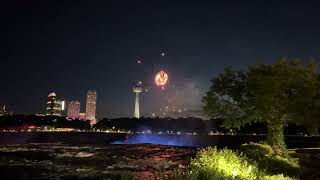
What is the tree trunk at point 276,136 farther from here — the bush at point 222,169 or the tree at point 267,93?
the bush at point 222,169

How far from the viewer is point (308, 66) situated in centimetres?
4116

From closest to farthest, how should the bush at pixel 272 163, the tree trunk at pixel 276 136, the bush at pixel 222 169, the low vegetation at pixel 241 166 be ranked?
the bush at pixel 222 169, the low vegetation at pixel 241 166, the bush at pixel 272 163, the tree trunk at pixel 276 136

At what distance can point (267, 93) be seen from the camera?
3825 cm

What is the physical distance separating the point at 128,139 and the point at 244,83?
13544cm

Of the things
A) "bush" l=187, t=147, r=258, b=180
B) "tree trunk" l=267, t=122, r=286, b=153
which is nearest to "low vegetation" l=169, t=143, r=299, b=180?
"bush" l=187, t=147, r=258, b=180

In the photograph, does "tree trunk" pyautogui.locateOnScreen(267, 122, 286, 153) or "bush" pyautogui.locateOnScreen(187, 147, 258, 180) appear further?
"tree trunk" pyautogui.locateOnScreen(267, 122, 286, 153)

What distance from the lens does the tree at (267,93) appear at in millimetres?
36859

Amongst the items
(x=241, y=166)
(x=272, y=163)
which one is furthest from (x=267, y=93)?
(x=241, y=166)

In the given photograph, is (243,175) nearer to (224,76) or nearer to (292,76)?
(292,76)

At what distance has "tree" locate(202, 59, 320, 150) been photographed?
121ft

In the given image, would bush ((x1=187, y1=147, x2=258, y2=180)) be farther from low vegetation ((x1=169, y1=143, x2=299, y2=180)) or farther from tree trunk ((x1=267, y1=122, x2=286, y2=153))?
tree trunk ((x1=267, y1=122, x2=286, y2=153))

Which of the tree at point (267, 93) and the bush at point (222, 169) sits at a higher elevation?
the tree at point (267, 93)

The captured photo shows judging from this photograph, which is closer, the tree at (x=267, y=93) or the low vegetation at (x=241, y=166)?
the low vegetation at (x=241, y=166)

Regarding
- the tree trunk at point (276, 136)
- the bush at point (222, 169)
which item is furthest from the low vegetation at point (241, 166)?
the tree trunk at point (276, 136)
